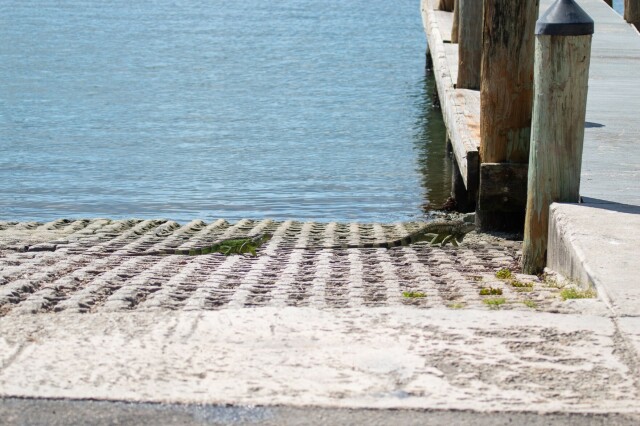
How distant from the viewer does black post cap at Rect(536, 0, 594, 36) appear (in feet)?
18.4

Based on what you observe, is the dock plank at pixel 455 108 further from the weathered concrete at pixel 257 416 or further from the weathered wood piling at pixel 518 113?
the weathered concrete at pixel 257 416

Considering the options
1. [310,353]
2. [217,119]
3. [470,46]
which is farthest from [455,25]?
[310,353]

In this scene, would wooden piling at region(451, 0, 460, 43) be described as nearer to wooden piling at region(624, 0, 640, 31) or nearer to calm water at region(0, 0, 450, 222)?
calm water at region(0, 0, 450, 222)

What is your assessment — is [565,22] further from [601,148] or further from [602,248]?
[601,148]

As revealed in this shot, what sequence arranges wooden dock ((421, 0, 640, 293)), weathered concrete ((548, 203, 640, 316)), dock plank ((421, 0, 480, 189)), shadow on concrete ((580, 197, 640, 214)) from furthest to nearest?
1. dock plank ((421, 0, 480, 189))
2. shadow on concrete ((580, 197, 640, 214))
3. wooden dock ((421, 0, 640, 293))
4. weathered concrete ((548, 203, 640, 316))

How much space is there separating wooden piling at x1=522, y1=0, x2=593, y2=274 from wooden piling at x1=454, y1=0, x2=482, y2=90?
17.4 ft

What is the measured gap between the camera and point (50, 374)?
145 inches

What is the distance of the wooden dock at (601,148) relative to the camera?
17.2 feet

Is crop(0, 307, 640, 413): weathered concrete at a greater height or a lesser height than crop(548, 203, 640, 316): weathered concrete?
greater

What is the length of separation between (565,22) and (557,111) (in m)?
0.46

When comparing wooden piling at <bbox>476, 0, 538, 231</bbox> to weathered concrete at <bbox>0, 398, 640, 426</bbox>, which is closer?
weathered concrete at <bbox>0, 398, 640, 426</bbox>

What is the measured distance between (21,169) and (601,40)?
756cm

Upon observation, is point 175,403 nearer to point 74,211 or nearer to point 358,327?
point 358,327

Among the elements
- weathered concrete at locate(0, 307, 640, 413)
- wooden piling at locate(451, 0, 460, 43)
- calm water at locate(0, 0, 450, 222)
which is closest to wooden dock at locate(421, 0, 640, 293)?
wooden piling at locate(451, 0, 460, 43)
